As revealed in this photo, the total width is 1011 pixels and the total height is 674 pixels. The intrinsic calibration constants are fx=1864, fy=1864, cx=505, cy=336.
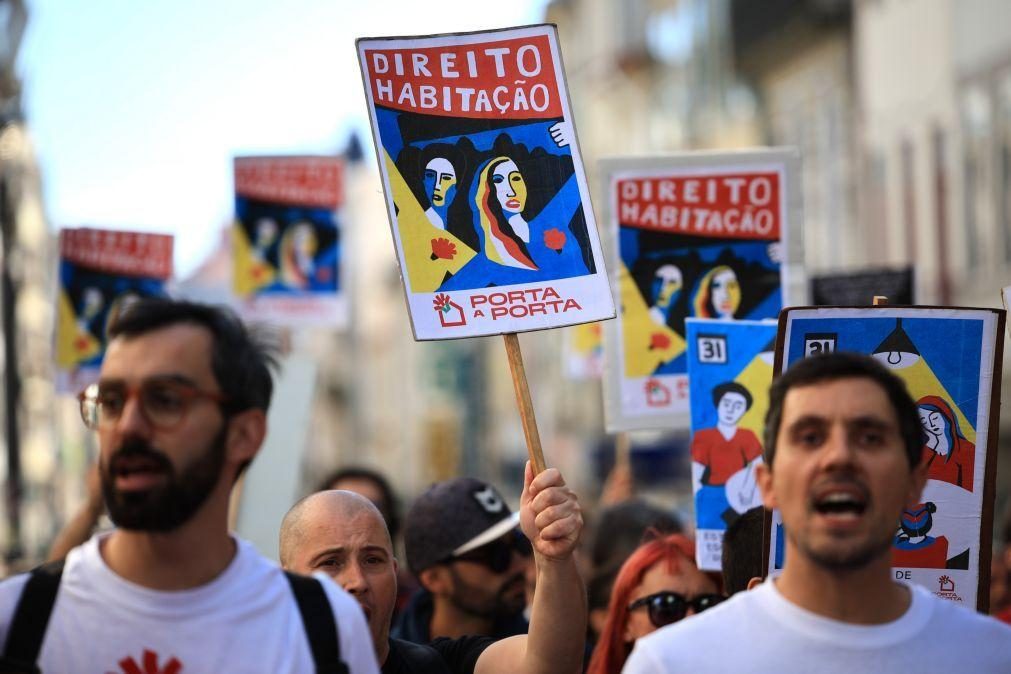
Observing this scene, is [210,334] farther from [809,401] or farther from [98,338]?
[98,338]

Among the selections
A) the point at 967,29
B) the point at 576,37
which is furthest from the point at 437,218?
the point at 576,37

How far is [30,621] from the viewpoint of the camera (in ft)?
10.9

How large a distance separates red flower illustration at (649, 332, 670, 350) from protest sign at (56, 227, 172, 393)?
4.62 metres

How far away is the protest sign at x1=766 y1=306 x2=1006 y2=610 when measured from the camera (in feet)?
15.9

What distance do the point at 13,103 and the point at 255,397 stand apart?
13.4m

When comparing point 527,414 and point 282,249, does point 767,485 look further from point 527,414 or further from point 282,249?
point 282,249

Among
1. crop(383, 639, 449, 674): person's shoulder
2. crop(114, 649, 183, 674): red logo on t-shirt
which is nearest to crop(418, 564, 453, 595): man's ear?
crop(383, 639, 449, 674): person's shoulder

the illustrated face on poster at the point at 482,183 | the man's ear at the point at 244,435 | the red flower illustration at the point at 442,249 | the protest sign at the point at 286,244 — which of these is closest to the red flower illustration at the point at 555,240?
the illustrated face on poster at the point at 482,183

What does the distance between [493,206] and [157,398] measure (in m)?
1.90

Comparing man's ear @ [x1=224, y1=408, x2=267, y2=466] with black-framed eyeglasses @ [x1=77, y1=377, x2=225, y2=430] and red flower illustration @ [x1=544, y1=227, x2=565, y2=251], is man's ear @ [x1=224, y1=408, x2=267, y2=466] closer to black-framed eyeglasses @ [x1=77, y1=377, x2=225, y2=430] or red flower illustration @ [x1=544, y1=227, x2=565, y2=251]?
black-framed eyeglasses @ [x1=77, y1=377, x2=225, y2=430]

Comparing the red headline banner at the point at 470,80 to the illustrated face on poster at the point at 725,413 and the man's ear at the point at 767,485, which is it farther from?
the man's ear at the point at 767,485

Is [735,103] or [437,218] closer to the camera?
[437,218]

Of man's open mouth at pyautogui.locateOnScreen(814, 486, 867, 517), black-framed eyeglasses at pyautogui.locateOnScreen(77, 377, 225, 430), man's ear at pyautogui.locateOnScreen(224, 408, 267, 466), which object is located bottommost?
man's open mouth at pyautogui.locateOnScreen(814, 486, 867, 517)

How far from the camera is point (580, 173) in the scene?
16.8ft
